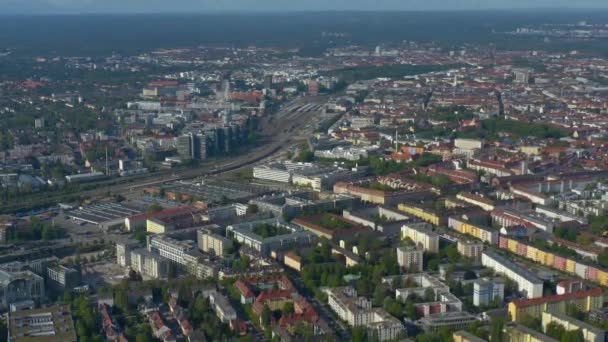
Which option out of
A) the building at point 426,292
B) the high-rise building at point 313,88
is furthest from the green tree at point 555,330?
the high-rise building at point 313,88

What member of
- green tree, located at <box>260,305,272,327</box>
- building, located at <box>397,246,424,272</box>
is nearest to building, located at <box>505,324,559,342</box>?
green tree, located at <box>260,305,272,327</box>

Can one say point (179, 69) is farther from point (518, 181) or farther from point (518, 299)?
point (518, 299)

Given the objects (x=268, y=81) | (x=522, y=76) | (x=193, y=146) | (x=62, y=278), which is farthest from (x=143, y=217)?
(x=522, y=76)

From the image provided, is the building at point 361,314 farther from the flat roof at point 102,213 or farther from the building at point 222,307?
the flat roof at point 102,213

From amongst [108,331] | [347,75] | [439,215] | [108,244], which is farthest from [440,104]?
[108,331]

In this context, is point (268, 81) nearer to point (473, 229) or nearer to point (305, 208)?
point (305, 208)

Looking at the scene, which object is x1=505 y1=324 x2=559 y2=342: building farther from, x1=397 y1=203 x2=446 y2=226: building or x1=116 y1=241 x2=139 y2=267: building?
x1=116 y1=241 x2=139 y2=267: building
